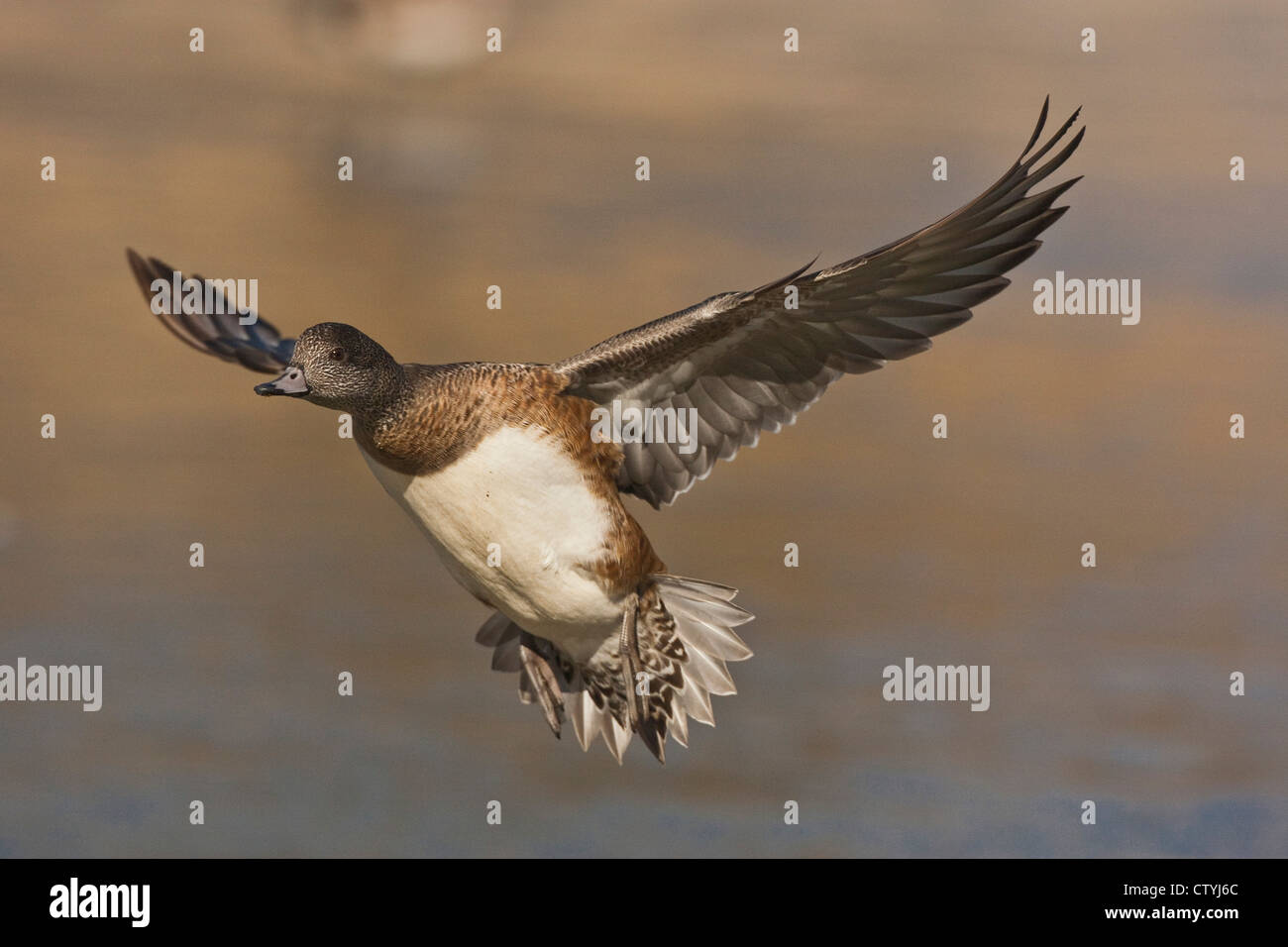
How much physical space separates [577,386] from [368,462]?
73cm

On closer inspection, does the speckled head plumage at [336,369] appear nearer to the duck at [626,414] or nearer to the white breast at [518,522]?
the duck at [626,414]

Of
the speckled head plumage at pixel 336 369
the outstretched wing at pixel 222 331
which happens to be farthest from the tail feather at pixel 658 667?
the outstretched wing at pixel 222 331

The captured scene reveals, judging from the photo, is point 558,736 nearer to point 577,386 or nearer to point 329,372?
point 577,386

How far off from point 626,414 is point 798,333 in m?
0.65

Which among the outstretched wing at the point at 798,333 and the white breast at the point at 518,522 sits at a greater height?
the outstretched wing at the point at 798,333

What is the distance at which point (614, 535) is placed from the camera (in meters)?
4.92

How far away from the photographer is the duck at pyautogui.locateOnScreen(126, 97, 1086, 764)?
4.60 m

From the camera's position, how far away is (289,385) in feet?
14.5

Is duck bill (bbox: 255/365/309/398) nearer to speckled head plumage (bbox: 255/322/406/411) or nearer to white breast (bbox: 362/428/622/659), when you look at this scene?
speckled head plumage (bbox: 255/322/406/411)

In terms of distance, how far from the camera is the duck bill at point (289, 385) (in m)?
4.36

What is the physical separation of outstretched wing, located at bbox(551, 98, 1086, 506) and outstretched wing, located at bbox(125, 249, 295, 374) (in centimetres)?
122

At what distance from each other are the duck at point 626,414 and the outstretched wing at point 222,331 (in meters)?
0.03

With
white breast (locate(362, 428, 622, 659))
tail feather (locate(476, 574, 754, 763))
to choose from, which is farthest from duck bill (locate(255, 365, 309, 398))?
tail feather (locate(476, 574, 754, 763))

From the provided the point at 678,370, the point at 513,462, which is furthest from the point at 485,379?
the point at 678,370
